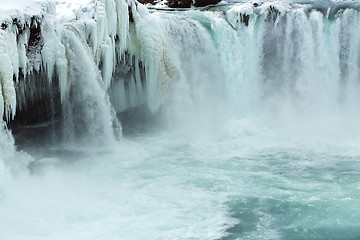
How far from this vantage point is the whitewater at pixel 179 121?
23.7 ft

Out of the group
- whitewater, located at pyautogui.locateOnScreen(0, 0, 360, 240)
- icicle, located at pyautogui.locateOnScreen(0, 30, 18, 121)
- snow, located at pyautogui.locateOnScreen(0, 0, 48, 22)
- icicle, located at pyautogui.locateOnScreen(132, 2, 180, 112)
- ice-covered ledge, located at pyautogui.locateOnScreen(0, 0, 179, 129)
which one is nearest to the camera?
whitewater, located at pyautogui.locateOnScreen(0, 0, 360, 240)

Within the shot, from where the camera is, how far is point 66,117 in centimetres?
1058

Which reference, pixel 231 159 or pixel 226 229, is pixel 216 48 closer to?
pixel 231 159

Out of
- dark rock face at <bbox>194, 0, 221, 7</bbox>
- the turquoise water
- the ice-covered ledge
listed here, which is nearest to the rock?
dark rock face at <bbox>194, 0, 221, 7</bbox>

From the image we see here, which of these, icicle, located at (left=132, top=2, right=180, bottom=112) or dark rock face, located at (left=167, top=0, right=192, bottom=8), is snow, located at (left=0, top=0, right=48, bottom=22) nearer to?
icicle, located at (left=132, top=2, right=180, bottom=112)

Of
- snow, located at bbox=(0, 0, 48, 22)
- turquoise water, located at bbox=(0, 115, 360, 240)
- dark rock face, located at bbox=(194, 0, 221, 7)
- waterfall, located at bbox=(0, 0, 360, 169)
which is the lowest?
turquoise water, located at bbox=(0, 115, 360, 240)

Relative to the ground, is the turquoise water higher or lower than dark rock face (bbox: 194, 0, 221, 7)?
lower

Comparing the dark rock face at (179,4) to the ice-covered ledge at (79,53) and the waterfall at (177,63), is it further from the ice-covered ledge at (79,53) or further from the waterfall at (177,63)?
the ice-covered ledge at (79,53)

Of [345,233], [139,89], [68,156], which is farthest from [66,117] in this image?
[345,233]

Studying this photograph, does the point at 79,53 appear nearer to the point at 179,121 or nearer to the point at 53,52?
the point at 53,52

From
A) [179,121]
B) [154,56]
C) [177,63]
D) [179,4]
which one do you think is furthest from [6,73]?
[179,4]

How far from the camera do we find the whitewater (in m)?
7.21

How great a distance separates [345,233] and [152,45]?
5.97m

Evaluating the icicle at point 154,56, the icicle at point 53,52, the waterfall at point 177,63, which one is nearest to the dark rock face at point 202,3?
the waterfall at point 177,63
